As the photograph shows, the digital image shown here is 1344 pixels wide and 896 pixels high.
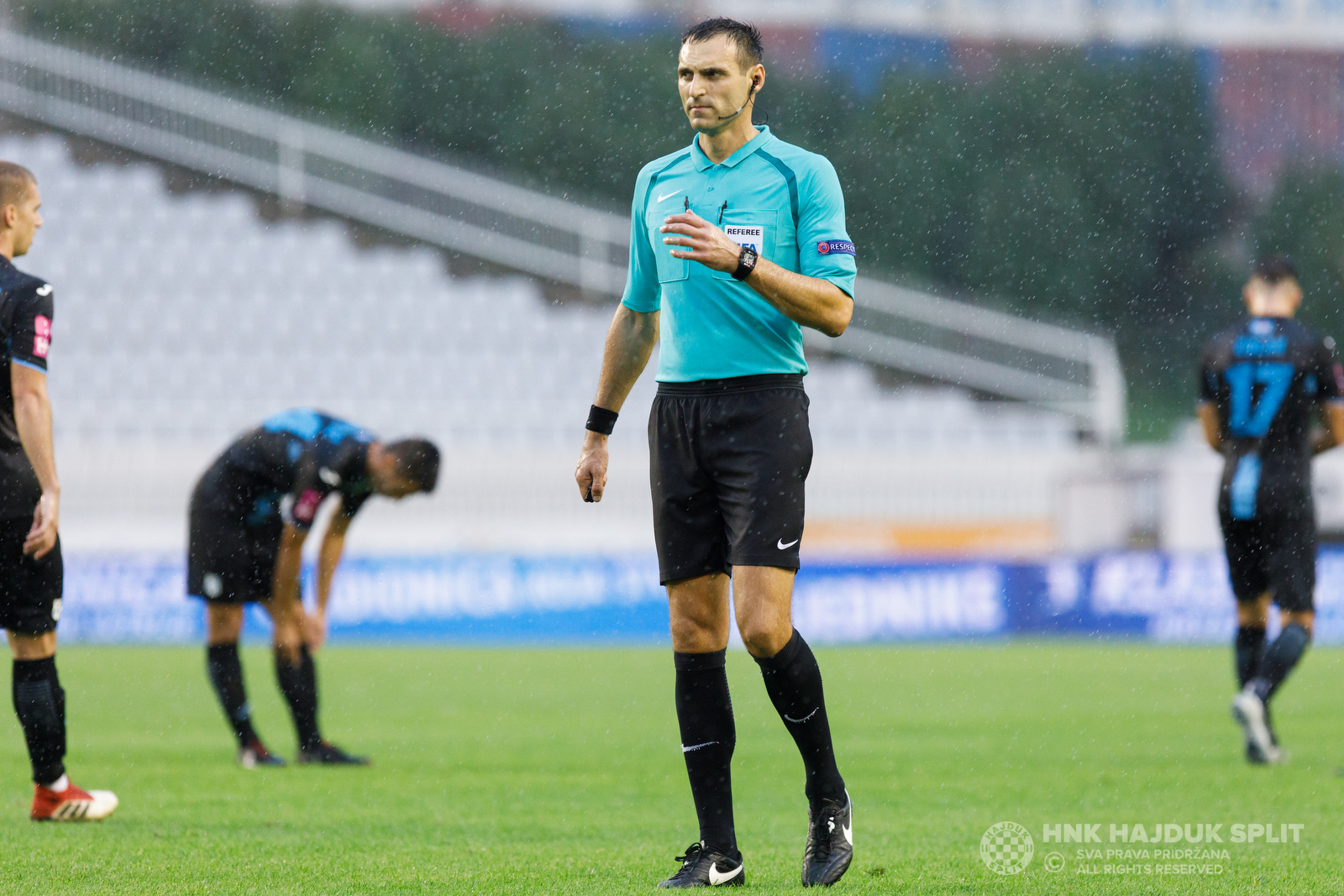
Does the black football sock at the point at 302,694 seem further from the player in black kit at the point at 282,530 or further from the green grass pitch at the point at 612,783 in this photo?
the green grass pitch at the point at 612,783

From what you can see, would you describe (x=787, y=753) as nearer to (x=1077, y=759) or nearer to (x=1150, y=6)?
(x=1077, y=759)

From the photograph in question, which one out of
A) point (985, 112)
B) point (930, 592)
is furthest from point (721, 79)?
point (985, 112)

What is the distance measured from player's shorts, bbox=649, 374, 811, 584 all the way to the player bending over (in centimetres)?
212

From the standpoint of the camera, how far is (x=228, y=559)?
7.75m

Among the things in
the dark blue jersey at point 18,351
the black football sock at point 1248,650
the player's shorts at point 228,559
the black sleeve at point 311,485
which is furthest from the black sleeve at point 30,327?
the black football sock at point 1248,650

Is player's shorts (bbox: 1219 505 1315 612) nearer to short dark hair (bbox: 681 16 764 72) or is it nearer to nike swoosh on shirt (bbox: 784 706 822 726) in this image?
nike swoosh on shirt (bbox: 784 706 822 726)

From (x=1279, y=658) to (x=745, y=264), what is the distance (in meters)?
4.57

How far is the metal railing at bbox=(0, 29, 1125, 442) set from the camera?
25125 millimetres

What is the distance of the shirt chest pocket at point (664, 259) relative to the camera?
456cm

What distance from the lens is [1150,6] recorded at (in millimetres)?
54438

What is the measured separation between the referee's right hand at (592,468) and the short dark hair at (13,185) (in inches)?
88.5

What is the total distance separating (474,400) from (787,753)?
14.8 meters

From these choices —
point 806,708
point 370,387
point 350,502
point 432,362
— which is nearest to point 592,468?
point 806,708

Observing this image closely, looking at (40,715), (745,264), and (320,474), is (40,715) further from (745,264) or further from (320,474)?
(745,264)
